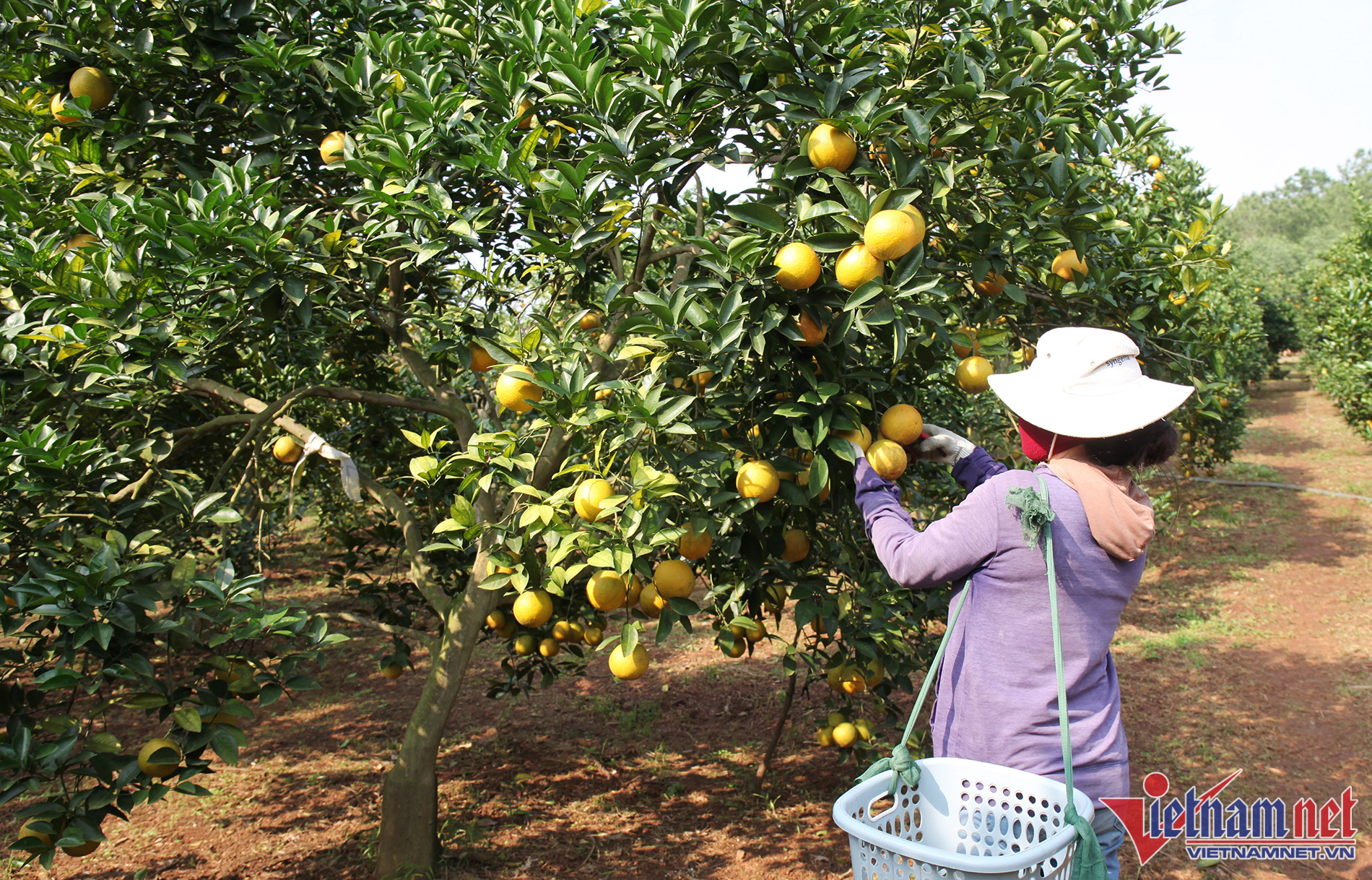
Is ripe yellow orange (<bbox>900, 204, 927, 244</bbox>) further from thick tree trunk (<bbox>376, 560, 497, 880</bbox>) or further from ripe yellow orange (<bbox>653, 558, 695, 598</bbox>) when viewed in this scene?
thick tree trunk (<bbox>376, 560, 497, 880</bbox>)

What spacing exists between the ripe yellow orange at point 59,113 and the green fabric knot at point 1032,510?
9.02ft

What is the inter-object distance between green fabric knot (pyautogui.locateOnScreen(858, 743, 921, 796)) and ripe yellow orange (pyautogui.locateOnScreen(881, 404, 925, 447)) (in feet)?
2.42

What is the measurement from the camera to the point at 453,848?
3.27 meters

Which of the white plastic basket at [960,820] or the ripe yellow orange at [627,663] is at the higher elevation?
the ripe yellow orange at [627,663]

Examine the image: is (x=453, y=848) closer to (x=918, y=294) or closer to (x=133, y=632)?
(x=133, y=632)

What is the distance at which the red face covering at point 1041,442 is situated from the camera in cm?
152

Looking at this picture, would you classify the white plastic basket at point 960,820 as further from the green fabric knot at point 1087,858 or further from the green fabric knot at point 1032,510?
the green fabric knot at point 1032,510

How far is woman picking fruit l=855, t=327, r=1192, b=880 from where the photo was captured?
1.42 m

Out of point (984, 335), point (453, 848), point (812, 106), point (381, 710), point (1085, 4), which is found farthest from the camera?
point (381, 710)

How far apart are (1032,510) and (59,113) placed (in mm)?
2831

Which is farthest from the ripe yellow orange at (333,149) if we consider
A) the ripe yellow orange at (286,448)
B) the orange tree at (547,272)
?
the ripe yellow orange at (286,448)

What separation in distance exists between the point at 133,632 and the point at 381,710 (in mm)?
3811

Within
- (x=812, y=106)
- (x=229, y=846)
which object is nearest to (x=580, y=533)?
(x=812, y=106)

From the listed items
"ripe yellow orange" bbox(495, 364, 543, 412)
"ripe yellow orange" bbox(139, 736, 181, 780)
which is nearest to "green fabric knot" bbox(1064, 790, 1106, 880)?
"ripe yellow orange" bbox(495, 364, 543, 412)
